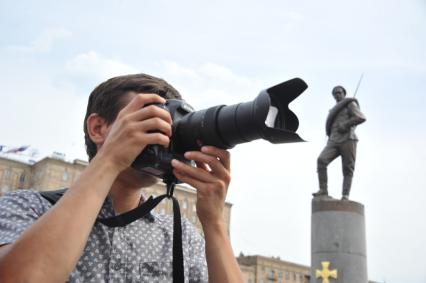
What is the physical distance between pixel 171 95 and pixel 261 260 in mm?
58867

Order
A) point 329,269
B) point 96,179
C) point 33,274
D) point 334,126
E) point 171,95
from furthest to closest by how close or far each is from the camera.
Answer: point 334,126
point 329,269
point 171,95
point 96,179
point 33,274

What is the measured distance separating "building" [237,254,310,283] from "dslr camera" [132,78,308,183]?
181ft

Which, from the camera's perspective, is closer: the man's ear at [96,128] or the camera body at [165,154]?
the camera body at [165,154]

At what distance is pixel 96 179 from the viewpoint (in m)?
1.30

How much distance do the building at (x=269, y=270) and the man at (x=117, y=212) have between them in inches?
2166

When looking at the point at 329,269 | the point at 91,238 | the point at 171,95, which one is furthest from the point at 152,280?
the point at 329,269

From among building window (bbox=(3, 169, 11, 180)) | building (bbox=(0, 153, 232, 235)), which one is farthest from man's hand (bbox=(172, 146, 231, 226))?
building window (bbox=(3, 169, 11, 180))

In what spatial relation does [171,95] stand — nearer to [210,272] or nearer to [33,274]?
[210,272]

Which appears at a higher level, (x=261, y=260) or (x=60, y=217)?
(x=261, y=260)

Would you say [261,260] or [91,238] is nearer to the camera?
[91,238]

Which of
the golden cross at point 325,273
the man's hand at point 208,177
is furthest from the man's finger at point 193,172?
the golden cross at point 325,273

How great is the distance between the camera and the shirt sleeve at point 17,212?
1.29 m

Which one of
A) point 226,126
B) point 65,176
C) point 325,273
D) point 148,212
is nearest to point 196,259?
point 148,212

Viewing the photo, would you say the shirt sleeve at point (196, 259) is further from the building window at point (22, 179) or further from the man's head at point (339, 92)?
the building window at point (22, 179)
